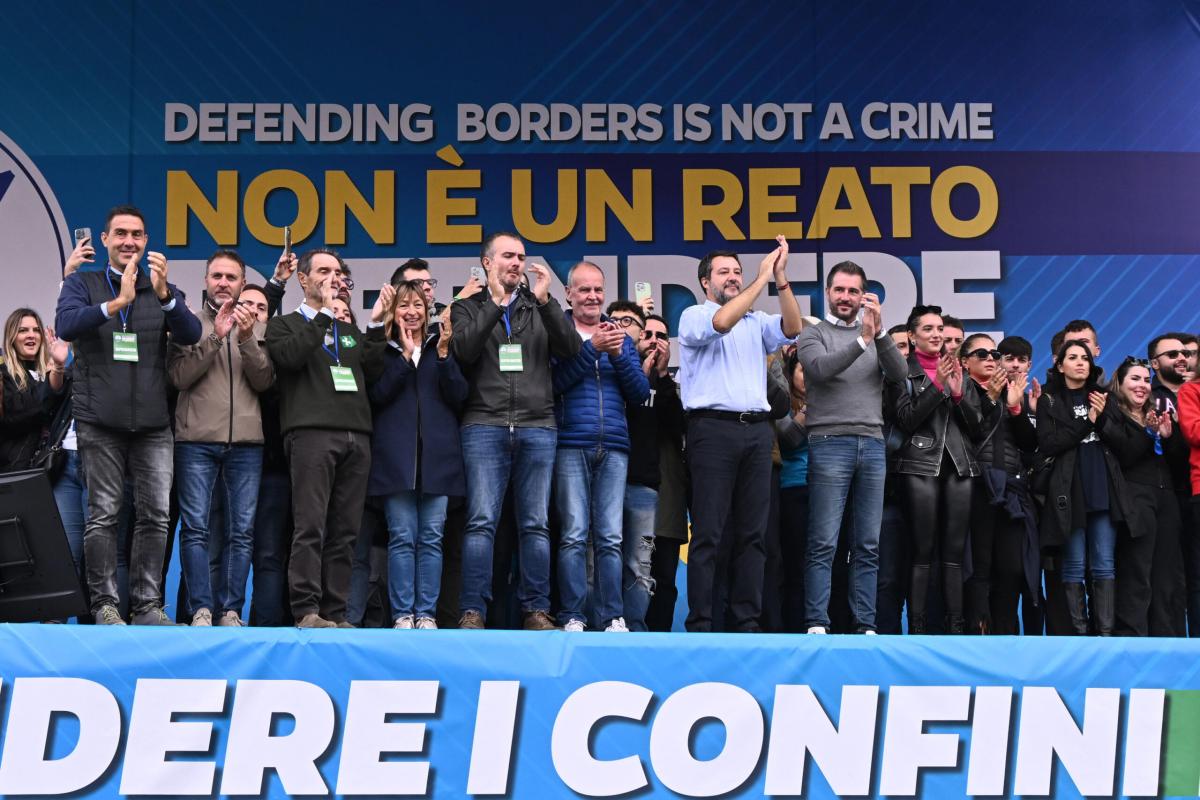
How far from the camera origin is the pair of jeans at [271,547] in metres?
5.99

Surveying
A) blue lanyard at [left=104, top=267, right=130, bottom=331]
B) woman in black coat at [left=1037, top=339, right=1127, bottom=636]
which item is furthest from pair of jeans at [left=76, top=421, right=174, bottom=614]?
woman in black coat at [left=1037, top=339, right=1127, bottom=636]

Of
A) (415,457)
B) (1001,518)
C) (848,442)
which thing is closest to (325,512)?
(415,457)

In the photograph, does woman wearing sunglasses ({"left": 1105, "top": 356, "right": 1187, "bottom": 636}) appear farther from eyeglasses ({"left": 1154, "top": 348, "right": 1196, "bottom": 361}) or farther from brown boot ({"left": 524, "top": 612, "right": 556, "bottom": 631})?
brown boot ({"left": 524, "top": 612, "right": 556, "bottom": 631})

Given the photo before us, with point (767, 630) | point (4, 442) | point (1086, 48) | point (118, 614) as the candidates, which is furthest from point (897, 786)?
point (1086, 48)

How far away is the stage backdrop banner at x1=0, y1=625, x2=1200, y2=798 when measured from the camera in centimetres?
521

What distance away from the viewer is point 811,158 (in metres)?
9.23

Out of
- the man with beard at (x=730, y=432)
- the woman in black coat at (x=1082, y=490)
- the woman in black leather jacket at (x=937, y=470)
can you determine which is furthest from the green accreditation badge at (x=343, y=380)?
the woman in black coat at (x=1082, y=490)

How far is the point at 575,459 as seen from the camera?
6004mm

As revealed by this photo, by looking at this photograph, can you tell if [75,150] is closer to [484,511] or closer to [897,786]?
[484,511]

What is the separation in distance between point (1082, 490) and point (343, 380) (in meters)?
3.26

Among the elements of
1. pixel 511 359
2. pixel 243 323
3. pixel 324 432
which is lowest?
pixel 324 432

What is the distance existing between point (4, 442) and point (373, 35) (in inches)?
159

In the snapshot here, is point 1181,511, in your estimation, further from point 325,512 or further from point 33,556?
point 33,556

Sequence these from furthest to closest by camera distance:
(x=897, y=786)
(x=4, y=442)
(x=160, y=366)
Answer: (x=4, y=442) → (x=160, y=366) → (x=897, y=786)
